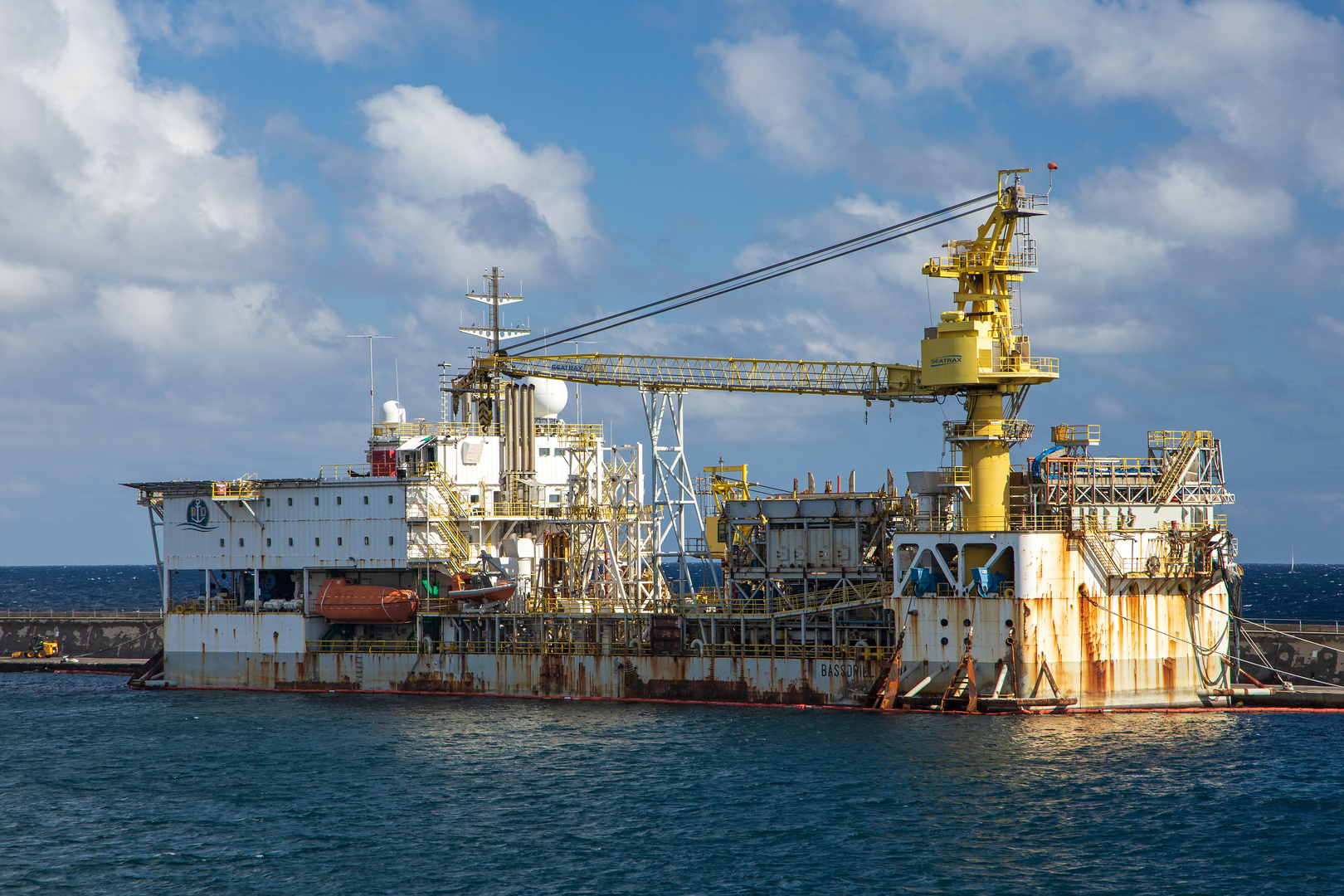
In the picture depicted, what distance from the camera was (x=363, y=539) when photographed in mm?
61531

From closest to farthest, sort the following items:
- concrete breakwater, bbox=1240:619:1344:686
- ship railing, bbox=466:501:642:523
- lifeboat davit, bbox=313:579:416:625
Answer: concrete breakwater, bbox=1240:619:1344:686 < lifeboat davit, bbox=313:579:416:625 < ship railing, bbox=466:501:642:523

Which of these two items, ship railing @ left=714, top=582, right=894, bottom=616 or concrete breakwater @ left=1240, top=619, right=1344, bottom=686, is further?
concrete breakwater @ left=1240, top=619, right=1344, bottom=686

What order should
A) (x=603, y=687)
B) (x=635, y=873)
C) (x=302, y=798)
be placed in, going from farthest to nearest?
(x=603, y=687) → (x=302, y=798) → (x=635, y=873)

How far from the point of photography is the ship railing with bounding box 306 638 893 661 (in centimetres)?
5369

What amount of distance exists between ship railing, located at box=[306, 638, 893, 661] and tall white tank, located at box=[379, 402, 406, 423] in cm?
1087

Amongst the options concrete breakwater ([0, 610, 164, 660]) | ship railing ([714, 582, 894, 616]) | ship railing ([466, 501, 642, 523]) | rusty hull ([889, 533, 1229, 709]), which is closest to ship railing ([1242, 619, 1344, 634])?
rusty hull ([889, 533, 1229, 709])

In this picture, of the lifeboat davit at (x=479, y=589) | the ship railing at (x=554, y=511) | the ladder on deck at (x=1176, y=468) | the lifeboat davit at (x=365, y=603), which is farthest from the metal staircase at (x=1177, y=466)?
the lifeboat davit at (x=365, y=603)

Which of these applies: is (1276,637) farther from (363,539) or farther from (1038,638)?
(363,539)

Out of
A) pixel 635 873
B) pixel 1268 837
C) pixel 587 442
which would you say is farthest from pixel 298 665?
pixel 1268 837

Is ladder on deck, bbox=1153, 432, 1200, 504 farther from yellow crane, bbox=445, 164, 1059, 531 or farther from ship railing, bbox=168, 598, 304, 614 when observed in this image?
ship railing, bbox=168, 598, 304, 614

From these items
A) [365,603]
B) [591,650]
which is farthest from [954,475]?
[365,603]

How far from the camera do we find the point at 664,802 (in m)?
41.1

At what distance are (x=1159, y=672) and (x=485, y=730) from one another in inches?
1039

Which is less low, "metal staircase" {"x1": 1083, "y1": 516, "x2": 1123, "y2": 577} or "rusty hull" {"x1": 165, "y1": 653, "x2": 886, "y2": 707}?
"metal staircase" {"x1": 1083, "y1": 516, "x2": 1123, "y2": 577}
